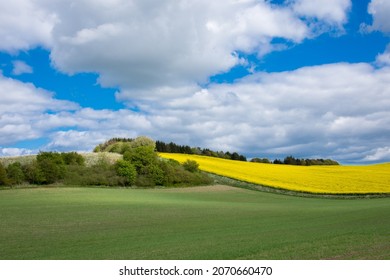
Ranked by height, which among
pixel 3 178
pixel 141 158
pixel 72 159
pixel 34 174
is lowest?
pixel 3 178

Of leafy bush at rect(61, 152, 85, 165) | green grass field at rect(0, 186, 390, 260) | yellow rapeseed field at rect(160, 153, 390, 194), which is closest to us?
green grass field at rect(0, 186, 390, 260)

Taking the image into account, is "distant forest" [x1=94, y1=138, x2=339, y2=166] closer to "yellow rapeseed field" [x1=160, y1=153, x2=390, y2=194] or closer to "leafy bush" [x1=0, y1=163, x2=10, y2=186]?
"yellow rapeseed field" [x1=160, y1=153, x2=390, y2=194]

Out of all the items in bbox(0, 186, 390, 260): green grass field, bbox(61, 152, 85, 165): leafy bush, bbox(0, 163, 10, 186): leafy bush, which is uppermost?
bbox(61, 152, 85, 165): leafy bush

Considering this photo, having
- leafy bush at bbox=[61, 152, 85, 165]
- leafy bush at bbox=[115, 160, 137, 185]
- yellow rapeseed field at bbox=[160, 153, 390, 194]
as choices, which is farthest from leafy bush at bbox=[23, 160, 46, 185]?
yellow rapeseed field at bbox=[160, 153, 390, 194]

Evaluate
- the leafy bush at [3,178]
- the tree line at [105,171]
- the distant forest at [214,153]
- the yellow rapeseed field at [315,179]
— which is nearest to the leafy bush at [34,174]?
the tree line at [105,171]

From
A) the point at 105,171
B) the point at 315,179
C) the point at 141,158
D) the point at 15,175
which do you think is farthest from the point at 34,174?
the point at 315,179

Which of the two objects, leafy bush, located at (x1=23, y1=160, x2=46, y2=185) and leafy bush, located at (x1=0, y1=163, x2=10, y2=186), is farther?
leafy bush, located at (x1=23, y1=160, x2=46, y2=185)

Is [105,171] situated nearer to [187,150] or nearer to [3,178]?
[3,178]

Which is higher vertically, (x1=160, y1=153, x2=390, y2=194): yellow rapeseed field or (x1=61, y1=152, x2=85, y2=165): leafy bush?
(x1=61, y1=152, x2=85, y2=165): leafy bush

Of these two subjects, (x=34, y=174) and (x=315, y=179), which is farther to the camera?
(x=315, y=179)

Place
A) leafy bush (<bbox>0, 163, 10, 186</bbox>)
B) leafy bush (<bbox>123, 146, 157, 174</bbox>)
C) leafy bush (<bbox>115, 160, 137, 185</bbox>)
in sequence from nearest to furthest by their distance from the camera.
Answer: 1. leafy bush (<bbox>0, 163, 10, 186</bbox>)
2. leafy bush (<bbox>115, 160, 137, 185</bbox>)
3. leafy bush (<bbox>123, 146, 157, 174</bbox>)

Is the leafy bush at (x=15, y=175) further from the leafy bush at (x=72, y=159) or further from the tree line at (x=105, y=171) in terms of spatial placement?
the leafy bush at (x=72, y=159)

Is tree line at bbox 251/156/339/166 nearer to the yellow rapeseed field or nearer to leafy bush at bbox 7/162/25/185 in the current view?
the yellow rapeseed field

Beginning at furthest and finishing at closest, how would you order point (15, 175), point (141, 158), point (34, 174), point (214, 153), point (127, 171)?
point (214, 153) < point (141, 158) < point (127, 171) < point (34, 174) < point (15, 175)
